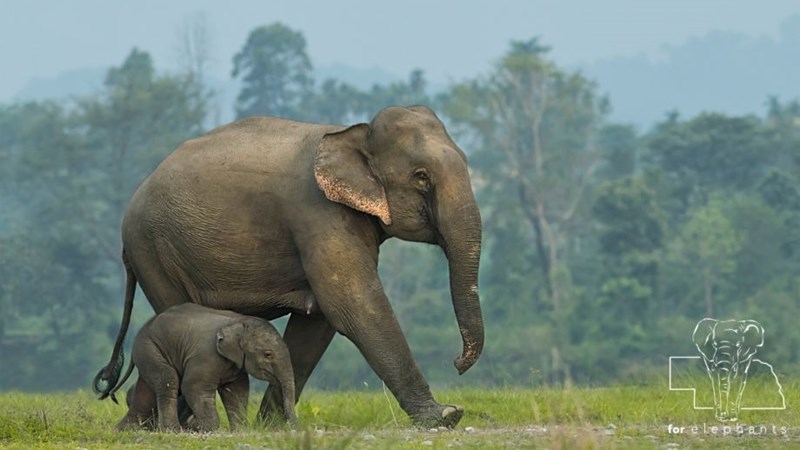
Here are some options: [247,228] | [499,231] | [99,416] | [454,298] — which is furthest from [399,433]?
[499,231]

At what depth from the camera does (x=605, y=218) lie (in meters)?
59.2

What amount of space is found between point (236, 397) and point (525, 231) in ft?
187

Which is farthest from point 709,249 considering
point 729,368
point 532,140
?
point 729,368

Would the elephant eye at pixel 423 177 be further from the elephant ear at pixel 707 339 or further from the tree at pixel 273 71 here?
the tree at pixel 273 71

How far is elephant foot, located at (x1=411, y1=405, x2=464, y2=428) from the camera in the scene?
10445mm

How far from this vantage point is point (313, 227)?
1062 cm

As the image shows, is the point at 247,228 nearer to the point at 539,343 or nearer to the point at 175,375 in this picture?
the point at 175,375

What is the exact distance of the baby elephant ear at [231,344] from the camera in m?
10.4

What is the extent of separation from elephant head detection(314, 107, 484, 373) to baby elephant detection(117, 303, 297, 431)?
939mm

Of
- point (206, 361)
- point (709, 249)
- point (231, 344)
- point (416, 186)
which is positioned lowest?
point (709, 249)

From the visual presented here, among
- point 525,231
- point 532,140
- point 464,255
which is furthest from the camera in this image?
point 532,140

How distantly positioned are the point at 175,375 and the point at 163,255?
88 centimetres

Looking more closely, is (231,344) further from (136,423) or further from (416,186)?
(416,186)

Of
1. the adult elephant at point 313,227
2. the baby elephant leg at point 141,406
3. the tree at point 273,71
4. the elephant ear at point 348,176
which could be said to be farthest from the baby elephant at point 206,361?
the tree at point 273,71
